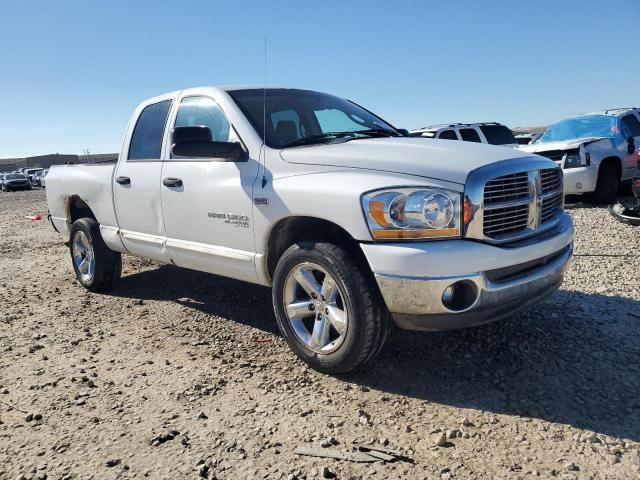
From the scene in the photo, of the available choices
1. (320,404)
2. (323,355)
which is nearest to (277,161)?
(323,355)

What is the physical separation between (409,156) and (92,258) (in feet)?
12.7

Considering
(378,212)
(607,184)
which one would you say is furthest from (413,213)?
(607,184)

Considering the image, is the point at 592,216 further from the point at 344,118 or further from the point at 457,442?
the point at 457,442

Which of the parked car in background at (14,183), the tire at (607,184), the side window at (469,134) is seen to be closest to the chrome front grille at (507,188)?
the tire at (607,184)

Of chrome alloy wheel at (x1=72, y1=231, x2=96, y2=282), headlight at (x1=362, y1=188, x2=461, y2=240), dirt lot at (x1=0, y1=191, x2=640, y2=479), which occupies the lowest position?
dirt lot at (x1=0, y1=191, x2=640, y2=479)

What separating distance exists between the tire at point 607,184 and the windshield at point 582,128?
0.69m

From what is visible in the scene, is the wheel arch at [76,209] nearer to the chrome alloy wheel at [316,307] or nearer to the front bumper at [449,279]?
the chrome alloy wheel at [316,307]

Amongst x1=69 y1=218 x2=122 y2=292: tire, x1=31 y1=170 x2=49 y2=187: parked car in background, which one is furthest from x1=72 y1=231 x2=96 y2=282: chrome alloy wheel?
x1=31 y1=170 x2=49 y2=187: parked car in background

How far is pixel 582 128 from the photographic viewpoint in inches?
411

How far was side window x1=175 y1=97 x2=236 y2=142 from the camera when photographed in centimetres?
404

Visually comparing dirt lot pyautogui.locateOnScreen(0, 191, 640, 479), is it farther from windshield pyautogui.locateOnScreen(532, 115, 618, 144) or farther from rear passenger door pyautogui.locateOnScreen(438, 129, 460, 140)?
rear passenger door pyautogui.locateOnScreen(438, 129, 460, 140)

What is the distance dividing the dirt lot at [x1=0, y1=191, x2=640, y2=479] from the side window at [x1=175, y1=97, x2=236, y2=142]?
1574mm

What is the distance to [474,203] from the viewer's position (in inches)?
112

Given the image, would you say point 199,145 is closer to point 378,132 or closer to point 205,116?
point 205,116
